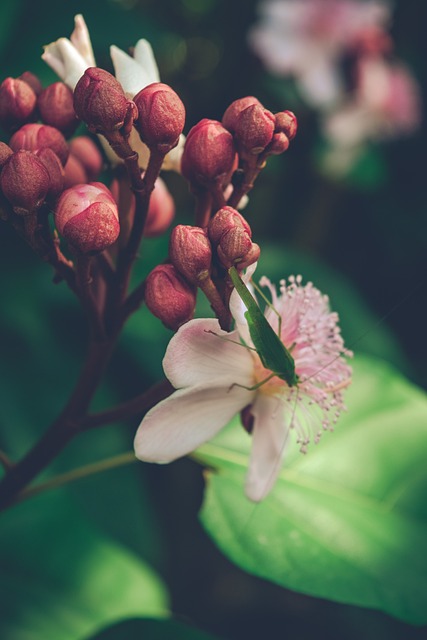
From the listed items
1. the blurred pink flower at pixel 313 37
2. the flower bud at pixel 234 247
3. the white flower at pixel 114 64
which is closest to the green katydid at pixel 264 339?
the flower bud at pixel 234 247

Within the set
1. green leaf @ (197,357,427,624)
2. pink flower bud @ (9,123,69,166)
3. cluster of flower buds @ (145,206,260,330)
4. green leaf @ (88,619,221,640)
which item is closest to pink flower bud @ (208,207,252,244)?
cluster of flower buds @ (145,206,260,330)

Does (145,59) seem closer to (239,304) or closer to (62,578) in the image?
(239,304)

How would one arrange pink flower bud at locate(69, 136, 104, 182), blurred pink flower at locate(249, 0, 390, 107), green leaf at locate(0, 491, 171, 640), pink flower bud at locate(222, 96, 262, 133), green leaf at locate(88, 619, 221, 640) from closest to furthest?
pink flower bud at locate(222, 96, 262, 133) < pink flower bud at locate(69, 136, 104, 182) < green leaf at locate(88, 619, 221, 640) < green leaf at locate(0, 491, 171, 640) < blurred pink flower at locate(249, 0, 390, 107)

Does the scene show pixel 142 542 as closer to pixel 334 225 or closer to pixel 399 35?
pixel 334 225

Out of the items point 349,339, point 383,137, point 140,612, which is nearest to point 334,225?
point 383,137

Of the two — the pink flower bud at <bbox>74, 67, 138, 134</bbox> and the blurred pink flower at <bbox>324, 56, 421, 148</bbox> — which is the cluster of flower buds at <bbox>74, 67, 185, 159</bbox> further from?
the blurred pink flower at <bbox>324, 56, 421, 148</bbox>

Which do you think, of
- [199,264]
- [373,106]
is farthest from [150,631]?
[373,106]
